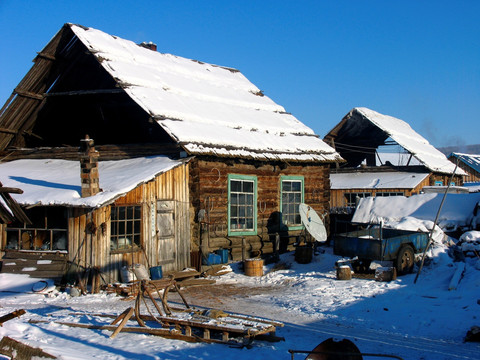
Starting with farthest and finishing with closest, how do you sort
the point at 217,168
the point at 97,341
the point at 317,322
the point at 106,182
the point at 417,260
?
the point at 217,168
the point at 417,260
the point at 106,182
the point at 317,322
the point at 97,341

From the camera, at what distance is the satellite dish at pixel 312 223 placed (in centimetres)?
1557

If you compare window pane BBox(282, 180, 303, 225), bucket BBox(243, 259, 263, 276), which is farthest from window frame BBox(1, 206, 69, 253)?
window pane BBox(282, 180, 303, 225)

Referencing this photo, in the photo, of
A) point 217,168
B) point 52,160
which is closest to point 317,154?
point 217,168

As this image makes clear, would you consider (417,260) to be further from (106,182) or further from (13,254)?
(13,254)

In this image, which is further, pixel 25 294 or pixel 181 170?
pixel 181 170

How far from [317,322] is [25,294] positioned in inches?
280

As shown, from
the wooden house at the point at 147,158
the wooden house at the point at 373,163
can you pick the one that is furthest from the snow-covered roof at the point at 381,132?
the wooden house at the point at 147,158

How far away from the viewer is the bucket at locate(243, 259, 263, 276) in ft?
47.0

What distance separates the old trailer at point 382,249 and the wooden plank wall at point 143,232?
4.37 meters

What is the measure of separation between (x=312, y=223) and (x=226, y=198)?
9.16ft

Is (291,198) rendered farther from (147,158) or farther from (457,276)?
(457,276)

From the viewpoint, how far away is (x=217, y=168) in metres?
15.6

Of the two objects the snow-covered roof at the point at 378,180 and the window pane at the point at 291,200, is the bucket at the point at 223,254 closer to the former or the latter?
the window pane at the point at 291,200

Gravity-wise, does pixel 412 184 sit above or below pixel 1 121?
below
